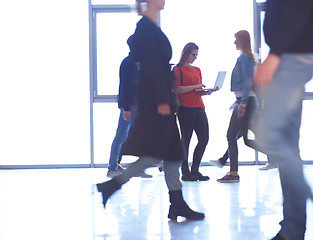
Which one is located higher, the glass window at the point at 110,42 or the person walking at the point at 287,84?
the glass window at the point at 110,42

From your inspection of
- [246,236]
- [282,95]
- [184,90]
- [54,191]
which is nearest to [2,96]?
[54,191]

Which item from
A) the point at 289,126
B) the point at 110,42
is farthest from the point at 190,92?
the point at 289,126

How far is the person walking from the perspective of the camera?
182cm

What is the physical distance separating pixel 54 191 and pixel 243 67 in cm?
193

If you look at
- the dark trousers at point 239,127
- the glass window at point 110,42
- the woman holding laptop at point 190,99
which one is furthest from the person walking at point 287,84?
the glass window at point 110,42

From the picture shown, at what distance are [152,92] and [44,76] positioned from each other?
156 inches

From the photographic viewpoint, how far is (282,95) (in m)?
1.85

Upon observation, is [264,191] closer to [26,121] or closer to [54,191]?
[54,191]

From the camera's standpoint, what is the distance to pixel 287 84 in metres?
1.85

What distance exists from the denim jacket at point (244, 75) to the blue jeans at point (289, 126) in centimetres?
205

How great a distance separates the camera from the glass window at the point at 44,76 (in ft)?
20.2

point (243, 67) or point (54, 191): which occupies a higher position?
point (243, 67)

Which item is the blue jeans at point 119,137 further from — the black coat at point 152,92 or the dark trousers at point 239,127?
the black coat at point 152,92

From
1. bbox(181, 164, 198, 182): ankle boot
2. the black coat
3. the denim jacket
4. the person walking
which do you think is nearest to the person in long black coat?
the black coat
